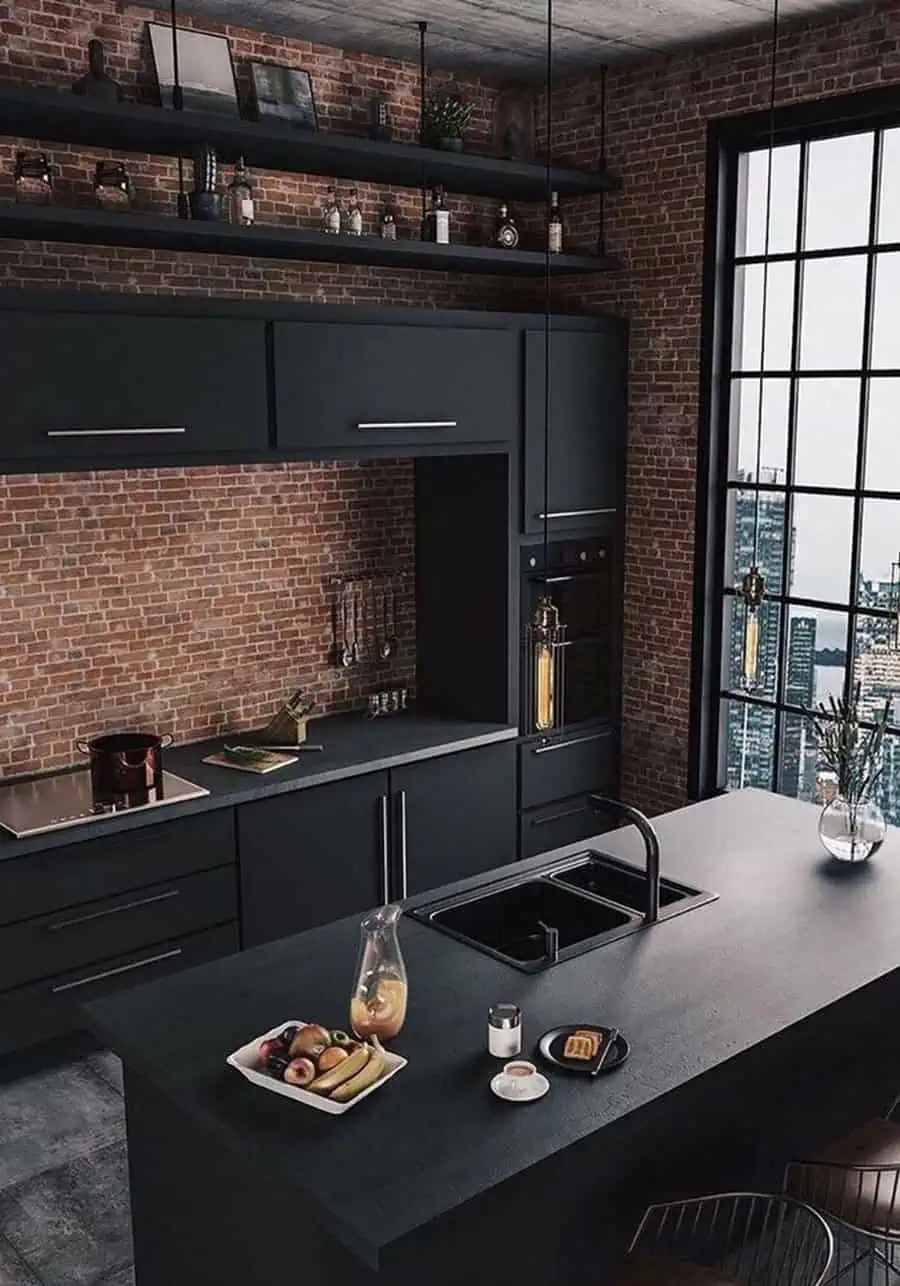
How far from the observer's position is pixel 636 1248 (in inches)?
113

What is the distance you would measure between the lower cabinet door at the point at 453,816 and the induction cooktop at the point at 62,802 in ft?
3.03

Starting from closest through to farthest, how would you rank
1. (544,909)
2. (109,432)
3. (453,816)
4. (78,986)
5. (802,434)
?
(544,909) → (109,432) → (78,986) → (802,434) → (453,816)

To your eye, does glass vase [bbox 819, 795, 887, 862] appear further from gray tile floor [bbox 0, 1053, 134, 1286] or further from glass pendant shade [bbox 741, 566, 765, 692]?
gray tile floor [bbox 0, 1053, 134, 1286]

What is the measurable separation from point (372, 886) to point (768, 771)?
5.79ft

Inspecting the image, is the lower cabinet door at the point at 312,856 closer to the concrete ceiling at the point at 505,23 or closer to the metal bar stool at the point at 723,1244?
the metal bar stool at the point at 723,1244

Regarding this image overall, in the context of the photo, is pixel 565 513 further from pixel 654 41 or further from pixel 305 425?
pixel 654 41

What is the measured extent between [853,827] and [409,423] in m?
2.24

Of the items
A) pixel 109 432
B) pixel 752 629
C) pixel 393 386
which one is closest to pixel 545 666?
pixel 752 629

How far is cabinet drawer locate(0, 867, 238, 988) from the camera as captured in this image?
4.21 m

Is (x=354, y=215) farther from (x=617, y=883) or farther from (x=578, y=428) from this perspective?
(x=617, y=883)

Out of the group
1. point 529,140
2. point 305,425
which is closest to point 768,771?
point 305,425

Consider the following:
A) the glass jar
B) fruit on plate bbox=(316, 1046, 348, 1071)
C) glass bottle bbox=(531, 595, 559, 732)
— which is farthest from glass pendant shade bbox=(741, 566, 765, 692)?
the glass jar

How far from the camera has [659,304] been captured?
5574mm

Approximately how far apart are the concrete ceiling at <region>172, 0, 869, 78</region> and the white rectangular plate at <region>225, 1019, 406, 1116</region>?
359 centimetres
